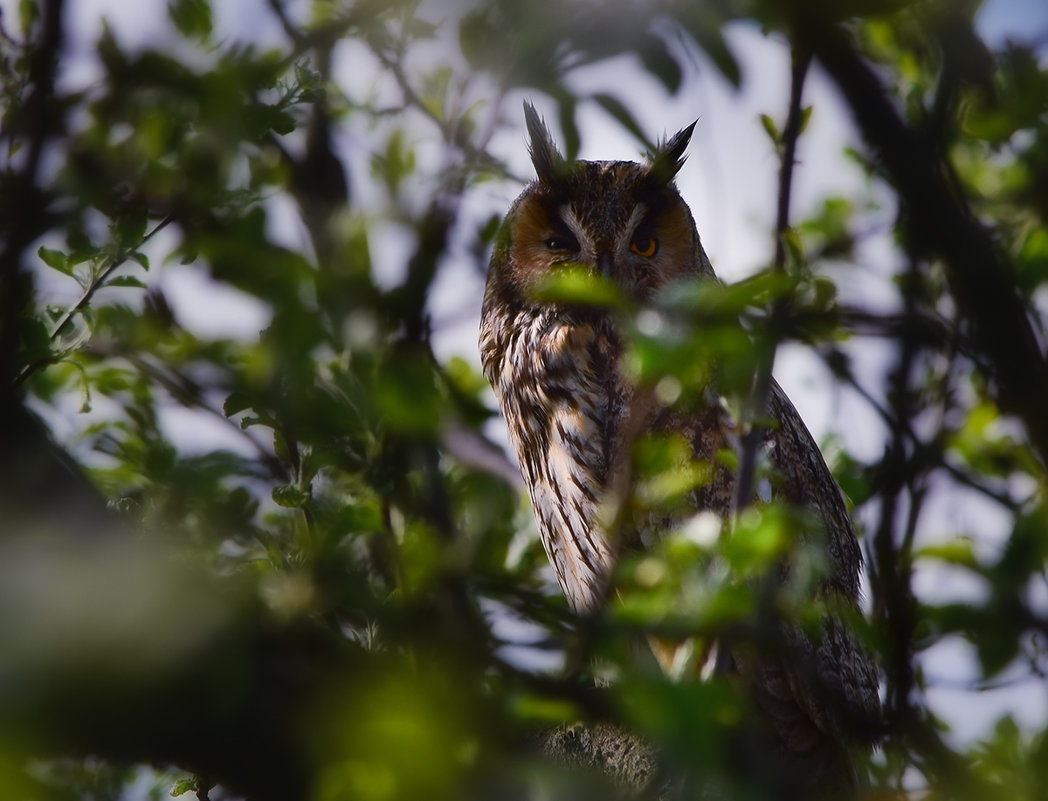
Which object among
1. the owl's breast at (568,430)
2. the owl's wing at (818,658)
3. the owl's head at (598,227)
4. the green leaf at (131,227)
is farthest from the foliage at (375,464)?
the owl's head at (598,227)

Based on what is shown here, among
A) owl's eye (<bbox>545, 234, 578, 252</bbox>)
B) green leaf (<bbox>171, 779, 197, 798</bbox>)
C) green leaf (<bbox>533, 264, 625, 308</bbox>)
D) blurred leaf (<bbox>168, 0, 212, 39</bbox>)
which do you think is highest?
owl's eye (<bbox>545, 234, 578, 252</bbox>)

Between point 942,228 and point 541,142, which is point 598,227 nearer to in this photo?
point 541,142

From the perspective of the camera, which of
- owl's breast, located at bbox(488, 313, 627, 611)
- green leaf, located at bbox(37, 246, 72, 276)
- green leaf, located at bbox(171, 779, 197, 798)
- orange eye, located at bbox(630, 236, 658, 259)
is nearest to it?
green leaf, located at bbox(37, 246, 72, 276)

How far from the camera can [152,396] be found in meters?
1.64

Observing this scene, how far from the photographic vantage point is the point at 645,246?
299 cm

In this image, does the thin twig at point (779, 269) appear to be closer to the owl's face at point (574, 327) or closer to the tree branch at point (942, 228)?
the tree branch at point (942, 228)

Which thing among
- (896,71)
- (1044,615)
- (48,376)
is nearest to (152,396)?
(48,376)

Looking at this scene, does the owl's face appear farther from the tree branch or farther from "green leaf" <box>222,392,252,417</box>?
"green leaf" <box>222,392,252,417</box>

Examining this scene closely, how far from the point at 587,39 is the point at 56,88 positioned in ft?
1.89

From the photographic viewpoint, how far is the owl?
227 centimetres

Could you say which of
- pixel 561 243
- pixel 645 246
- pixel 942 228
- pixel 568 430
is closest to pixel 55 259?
pixel 942 228

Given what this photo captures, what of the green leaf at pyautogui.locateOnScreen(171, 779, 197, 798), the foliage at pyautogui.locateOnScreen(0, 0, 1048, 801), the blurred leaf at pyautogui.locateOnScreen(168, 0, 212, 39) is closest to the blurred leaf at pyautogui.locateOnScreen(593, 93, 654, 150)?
the foliage at pyautogui.locateOnScreen(0, 0, 1048, 801)

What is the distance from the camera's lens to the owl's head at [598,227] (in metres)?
2.82

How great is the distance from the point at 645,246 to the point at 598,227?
0.79 feet
